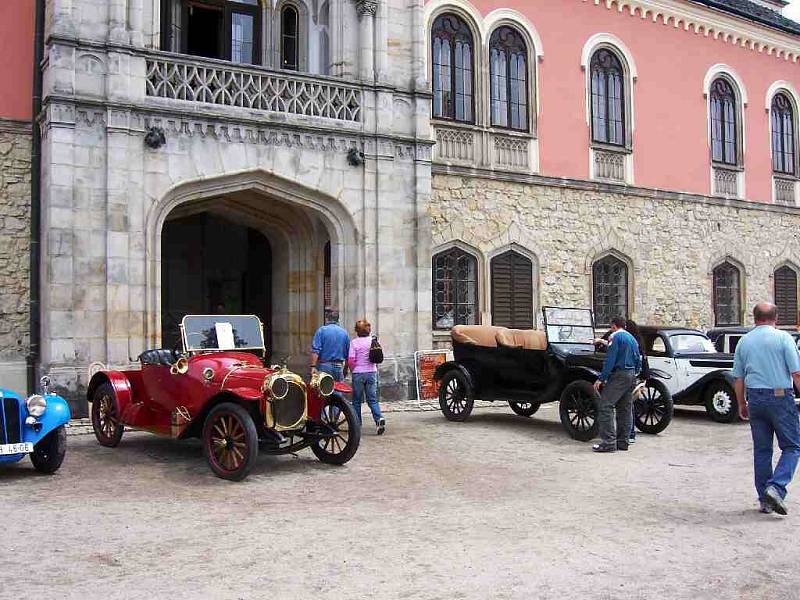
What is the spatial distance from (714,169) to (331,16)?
11.3 meters

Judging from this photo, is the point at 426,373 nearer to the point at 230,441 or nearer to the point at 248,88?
the point at 248,88

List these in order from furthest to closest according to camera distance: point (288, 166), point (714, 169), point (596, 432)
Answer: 1. point (714, 169)
2. point (288, 166)
3. point (596, 432)

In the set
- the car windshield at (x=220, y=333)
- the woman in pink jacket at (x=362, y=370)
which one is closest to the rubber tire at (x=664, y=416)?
the woman in pink jacket at (x=362, y=370)

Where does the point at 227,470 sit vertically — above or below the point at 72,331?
below

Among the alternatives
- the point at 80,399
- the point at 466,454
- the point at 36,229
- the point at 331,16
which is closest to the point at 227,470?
the point at 466,454

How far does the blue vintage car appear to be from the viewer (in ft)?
27.1

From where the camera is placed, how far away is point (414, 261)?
50.2 feet

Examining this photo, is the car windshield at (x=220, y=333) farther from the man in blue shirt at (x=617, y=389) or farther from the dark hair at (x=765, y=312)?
the dark hair at (x=765, y=312)

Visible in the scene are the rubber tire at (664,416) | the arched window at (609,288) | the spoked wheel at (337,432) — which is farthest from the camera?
the arched window at (609,288)

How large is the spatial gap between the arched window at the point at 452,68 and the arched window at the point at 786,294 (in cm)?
1079

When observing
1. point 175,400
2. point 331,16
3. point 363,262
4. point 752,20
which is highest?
point 752,20

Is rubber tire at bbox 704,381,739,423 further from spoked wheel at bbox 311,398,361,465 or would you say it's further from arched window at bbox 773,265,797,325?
arched window at bbox 773,265,797,325

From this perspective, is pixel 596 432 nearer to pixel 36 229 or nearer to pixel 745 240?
pixel 36 229

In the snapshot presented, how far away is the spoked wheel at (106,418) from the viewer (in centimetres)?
1012
